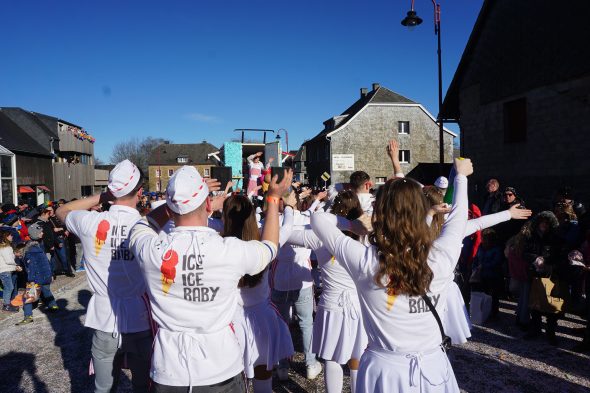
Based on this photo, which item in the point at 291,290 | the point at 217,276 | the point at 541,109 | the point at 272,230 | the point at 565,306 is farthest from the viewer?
the point at 541,109

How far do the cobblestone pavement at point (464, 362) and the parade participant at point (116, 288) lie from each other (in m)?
1.77

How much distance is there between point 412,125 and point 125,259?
3325 cm

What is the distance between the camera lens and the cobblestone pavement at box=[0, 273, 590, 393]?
14.2ft

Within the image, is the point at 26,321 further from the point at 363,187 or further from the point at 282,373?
the point at 363,187

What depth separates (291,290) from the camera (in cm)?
444

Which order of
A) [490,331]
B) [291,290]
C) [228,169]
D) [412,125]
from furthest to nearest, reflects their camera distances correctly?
1. [412,125]
2. [228,169]
3. [490,331]
4. [291,290]

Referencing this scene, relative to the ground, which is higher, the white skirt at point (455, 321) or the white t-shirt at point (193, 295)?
the white t-shirt at point (193, 295)

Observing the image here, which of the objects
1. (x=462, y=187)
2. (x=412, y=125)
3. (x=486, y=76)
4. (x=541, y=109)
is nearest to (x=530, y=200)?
(x=541, y=109)

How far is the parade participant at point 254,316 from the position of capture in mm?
3102

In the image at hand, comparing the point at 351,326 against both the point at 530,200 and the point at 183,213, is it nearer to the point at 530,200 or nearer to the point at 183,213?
the point at 183,213

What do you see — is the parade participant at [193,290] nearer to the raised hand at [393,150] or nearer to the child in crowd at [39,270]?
the raised hand at [393,150]

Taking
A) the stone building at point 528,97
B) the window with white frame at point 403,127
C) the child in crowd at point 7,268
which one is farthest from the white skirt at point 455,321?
the window with white frame at point 403,127

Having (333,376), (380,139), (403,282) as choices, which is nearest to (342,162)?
(380,139)

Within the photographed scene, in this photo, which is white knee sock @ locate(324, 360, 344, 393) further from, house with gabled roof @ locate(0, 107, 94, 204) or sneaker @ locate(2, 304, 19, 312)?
house with gabled roof @ locate(0, 107, 94, 204)
